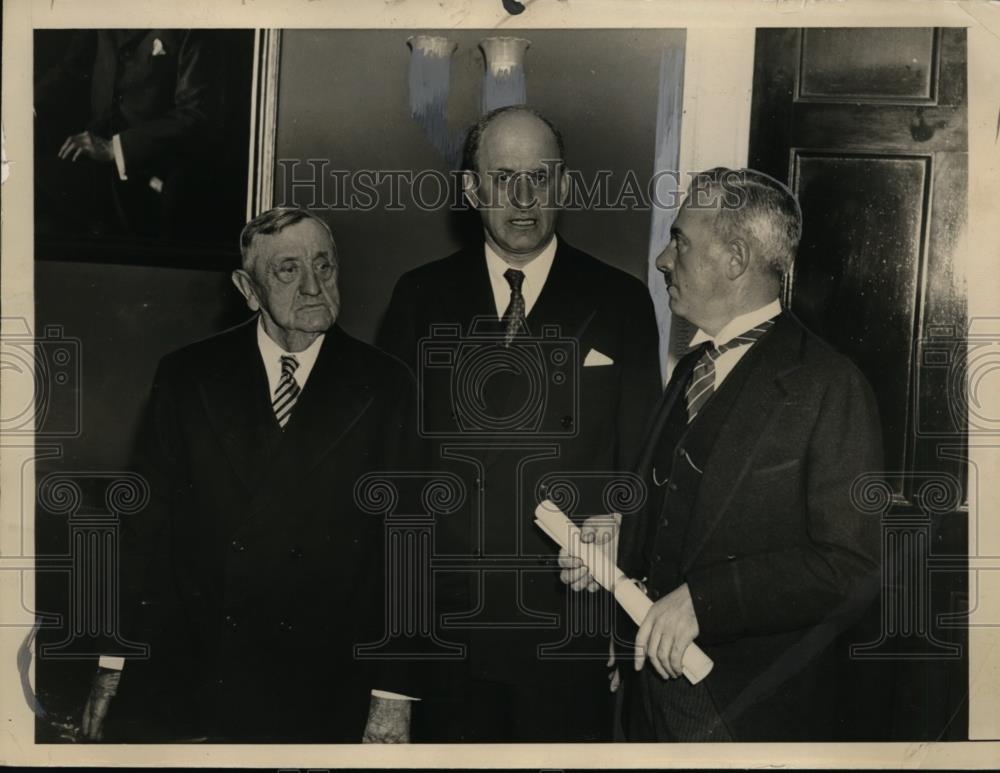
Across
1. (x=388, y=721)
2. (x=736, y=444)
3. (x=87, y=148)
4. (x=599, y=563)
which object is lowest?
(x=388, y=721)

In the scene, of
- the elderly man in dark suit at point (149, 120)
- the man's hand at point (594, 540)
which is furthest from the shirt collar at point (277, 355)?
the man's hand at point (594, 540)

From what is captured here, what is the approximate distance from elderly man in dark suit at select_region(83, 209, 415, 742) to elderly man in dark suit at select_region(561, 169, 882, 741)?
47cm

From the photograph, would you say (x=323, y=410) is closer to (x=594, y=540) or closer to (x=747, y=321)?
(x=594, y=540)

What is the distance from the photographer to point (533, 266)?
7.68 ft

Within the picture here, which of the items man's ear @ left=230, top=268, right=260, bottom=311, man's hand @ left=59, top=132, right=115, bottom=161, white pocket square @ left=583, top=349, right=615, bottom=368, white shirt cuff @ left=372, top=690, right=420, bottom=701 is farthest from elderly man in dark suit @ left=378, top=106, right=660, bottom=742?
man's hand @ left=59, top=132, right=115, bottom=161

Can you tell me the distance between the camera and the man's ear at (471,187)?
2.33 m

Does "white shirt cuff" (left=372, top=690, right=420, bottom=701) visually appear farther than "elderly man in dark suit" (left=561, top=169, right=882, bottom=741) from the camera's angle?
Yes

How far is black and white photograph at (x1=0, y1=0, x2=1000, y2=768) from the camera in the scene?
91.4 inches

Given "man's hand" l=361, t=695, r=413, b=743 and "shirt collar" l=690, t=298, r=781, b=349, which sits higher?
"shirt collar" l=690, t=298, r=781, b=349

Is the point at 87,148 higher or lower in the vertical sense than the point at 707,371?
higher

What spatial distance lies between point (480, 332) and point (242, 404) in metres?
0.50

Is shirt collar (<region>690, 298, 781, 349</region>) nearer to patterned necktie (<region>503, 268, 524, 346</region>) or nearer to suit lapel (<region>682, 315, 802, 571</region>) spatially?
suit lapel (<region>682, 315, 802, 571</region>)

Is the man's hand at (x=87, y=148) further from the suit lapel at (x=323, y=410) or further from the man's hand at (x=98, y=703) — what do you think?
the man's hand at (x=98, y=703)

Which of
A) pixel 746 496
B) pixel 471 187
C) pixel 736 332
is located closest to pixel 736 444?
pixel 746 496
